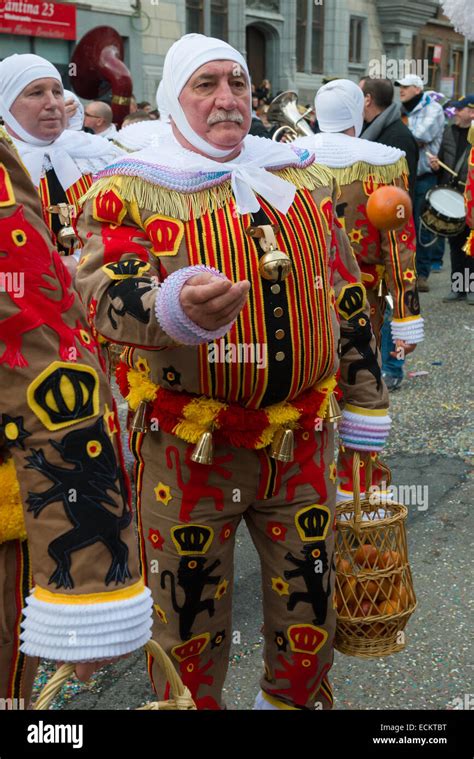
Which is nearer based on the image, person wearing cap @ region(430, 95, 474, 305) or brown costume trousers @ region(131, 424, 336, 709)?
brown costume trousers @ region(131, 424, 336, 709)

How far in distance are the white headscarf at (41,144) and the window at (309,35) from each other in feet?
76.2

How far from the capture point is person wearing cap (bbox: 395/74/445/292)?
35.1ft

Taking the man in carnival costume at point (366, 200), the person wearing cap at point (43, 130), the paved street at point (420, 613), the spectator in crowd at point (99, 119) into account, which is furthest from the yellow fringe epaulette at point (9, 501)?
the spectator in crowd at point (99, 119)

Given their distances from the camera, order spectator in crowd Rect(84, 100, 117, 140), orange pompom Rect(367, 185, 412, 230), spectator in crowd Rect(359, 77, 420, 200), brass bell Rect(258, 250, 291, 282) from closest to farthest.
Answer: brass bell Rect(258, 250, 291, 282) < orange pompom Rect(367, 185, 412, 230) < spectator in crowd Rect(359, 77, 420, 200) < spectator in crowd Rect(84, 100, 117, 140)

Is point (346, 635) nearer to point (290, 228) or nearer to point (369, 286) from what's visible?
point (290, 228)

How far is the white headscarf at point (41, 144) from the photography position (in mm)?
4035

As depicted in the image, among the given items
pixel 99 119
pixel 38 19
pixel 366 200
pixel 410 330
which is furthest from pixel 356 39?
pixel 410 330

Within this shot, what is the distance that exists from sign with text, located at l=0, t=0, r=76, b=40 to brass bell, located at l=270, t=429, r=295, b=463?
53.0ft

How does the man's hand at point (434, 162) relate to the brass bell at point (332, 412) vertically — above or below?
above

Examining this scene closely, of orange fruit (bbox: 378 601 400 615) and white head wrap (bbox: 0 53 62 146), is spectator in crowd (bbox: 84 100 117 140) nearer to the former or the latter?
white head wrap (bbox: 0 53 62 146)

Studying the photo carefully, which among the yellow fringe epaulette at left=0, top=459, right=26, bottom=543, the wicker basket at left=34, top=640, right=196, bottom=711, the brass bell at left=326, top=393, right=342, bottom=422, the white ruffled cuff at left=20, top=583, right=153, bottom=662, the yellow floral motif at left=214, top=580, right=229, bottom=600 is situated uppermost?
the yellow fringe epaulette at left=0, top=459, right=26, bottom=543

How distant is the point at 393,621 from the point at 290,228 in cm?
118

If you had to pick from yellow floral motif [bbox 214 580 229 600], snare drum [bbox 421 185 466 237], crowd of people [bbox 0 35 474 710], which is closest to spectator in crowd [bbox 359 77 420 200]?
snare drum [bbox 421 185 466 237]

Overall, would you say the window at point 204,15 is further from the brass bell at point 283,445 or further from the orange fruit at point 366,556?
the brass bell at point 283,445
